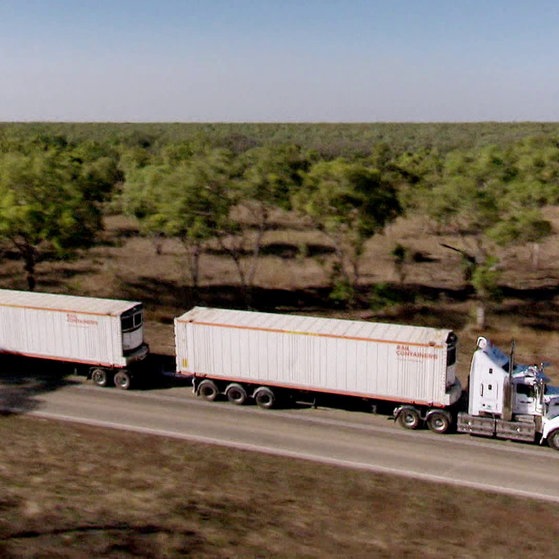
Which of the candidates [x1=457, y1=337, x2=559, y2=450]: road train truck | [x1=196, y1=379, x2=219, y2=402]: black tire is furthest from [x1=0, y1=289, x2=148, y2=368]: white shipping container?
[x1=457, y1=337, x2=559, y2=450]: road train truck

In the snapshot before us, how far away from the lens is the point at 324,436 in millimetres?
24875

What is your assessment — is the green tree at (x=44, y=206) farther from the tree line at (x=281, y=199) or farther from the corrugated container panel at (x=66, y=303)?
the corrugated container panel at (x=66, y=303)

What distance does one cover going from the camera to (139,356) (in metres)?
30.2

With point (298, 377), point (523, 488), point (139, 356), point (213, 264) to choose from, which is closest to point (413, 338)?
point (298, 377)

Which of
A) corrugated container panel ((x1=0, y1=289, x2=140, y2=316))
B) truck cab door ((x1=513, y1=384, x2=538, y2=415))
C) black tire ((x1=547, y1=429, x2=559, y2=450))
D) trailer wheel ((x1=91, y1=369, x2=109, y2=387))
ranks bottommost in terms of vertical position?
black tire ((x1=547, y1=429, x2=559, y2=450))

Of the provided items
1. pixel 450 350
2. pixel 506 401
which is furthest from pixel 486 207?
pixel 506 401

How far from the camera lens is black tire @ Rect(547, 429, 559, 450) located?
23562 millimetres

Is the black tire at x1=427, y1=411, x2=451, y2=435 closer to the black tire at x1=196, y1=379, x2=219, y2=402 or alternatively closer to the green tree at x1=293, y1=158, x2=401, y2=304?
the black tire at x1=196, y1=379, x2=219, y2=402

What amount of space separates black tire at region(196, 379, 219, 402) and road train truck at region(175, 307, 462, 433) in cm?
4

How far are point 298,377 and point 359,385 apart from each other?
7.87 feet

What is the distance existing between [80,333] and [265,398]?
8.62 metres

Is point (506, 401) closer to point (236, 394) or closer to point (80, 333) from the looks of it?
point (236, 394)

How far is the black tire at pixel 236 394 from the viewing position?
90.5ft

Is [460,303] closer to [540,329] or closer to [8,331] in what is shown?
[540,329]
